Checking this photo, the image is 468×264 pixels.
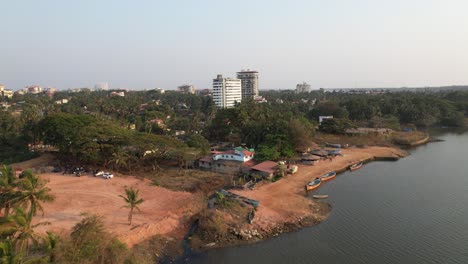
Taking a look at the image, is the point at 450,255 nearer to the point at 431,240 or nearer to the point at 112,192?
the point at 431,240

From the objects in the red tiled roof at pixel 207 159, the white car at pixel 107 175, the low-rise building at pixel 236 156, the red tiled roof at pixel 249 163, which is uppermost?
the low-rise building at pixel 236 156

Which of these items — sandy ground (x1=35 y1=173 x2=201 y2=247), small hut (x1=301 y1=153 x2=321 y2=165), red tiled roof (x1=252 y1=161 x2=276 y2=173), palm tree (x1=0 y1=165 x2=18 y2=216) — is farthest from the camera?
small hut (x1=301 y1=153 x2=321 y2=165)

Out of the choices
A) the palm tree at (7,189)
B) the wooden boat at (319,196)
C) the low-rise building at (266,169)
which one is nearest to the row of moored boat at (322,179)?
the wooden boat at (319,196)

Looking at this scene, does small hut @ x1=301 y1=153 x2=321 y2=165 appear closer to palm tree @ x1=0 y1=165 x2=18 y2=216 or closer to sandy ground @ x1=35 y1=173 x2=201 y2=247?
sandy ground @ x1=35 y1=173 x2=201 y2=247

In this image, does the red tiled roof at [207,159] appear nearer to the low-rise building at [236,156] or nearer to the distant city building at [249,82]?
the low-rise building at [236,156]

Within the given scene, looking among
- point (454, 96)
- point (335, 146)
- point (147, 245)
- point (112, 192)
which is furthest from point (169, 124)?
point (454, 96)

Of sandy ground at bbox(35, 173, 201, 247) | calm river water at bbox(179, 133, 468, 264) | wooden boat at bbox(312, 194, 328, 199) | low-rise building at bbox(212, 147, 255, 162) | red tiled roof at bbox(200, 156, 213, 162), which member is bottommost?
calm river water at bbox(179, 133, 468, 264)

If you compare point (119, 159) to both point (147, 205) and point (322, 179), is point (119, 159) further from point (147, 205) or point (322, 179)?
point (322, 179)

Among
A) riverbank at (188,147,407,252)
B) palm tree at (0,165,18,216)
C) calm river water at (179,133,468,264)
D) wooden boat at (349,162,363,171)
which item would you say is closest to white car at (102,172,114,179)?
palm tree at (0,165,18,216)
